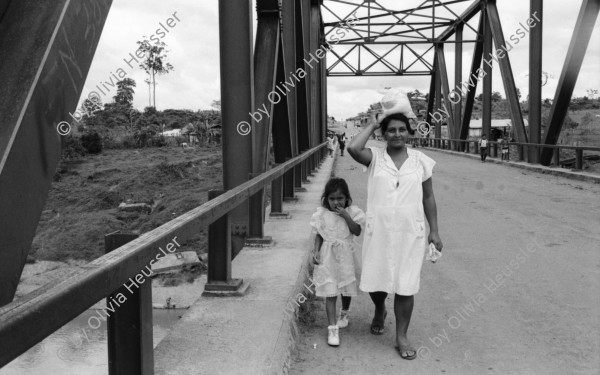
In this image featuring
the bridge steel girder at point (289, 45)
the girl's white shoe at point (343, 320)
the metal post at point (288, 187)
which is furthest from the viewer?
the metal post at point (288, 187)

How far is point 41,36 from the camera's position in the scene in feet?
6.15

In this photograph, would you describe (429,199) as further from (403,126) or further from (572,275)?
(572,275)

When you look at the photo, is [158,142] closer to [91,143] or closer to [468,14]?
[91,143]

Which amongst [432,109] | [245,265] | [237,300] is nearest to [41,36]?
[237,300]

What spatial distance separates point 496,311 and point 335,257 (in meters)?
1.44

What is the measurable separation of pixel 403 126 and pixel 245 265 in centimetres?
205

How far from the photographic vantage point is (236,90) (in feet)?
17.0

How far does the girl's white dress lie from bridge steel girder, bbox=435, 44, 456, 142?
A: 28693mm

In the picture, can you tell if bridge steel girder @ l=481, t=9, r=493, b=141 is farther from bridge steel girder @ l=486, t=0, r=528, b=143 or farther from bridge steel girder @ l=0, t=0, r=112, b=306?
bridge steel girder @ l=0, t=0, r=112, b=306

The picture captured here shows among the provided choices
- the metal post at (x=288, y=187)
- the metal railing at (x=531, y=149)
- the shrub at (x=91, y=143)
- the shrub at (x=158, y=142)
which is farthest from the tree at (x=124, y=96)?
the metal post at (x=288, y=187)

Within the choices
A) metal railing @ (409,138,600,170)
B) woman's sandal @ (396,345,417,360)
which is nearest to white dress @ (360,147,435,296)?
woman's sandal @ (396,345,417,360)

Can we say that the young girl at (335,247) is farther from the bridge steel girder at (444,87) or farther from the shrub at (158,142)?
the shrub at (158,142)

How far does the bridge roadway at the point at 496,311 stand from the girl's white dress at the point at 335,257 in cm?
35

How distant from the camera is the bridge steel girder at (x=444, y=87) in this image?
31.8m
